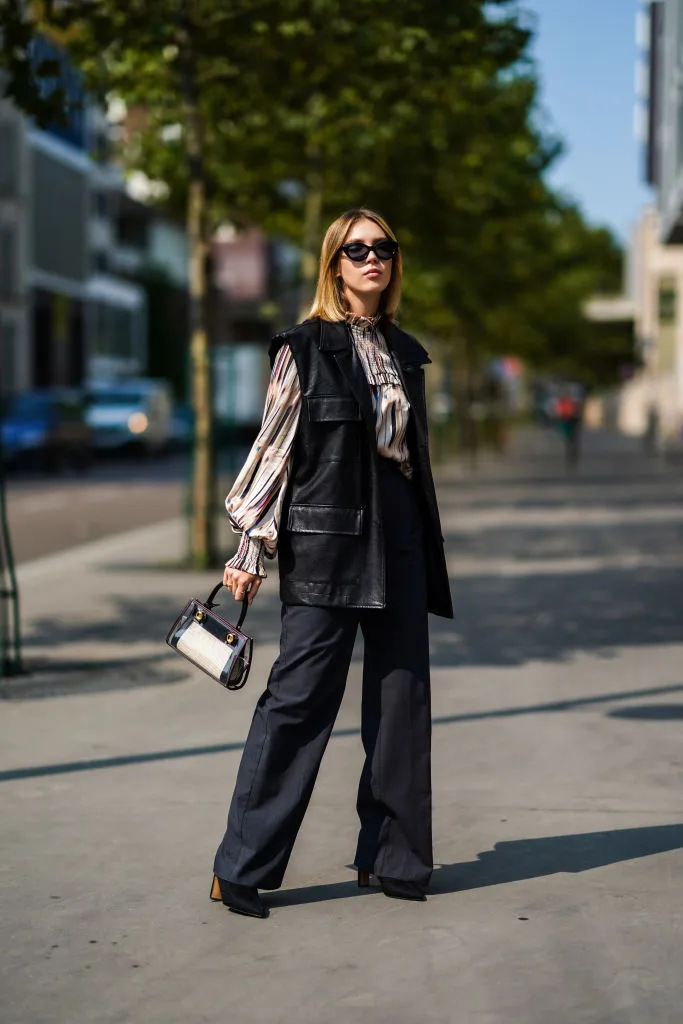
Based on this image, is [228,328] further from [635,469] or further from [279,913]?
[279,913]

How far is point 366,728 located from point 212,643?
Answer: 463 millimetres

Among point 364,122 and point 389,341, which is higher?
point 364,122

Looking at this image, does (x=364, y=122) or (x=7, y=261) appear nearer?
(x=364, y=122)

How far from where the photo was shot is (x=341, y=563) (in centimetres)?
506

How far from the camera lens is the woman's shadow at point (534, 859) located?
17.6ft

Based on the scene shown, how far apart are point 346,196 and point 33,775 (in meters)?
17.0

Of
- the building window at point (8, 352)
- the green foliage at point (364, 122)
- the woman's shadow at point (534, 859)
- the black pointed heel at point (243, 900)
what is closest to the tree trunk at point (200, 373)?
the green foliage at point (364, 122)

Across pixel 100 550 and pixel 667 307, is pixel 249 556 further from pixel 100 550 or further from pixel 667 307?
pixel 667 307

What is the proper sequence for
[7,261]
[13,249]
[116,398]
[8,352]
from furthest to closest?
[13,249] → [7,261] → [8,352] → [116,398]

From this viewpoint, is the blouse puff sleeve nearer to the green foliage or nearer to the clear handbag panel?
the clear handbag panel

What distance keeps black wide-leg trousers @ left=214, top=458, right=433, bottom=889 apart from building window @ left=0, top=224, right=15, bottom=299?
54.8 metres

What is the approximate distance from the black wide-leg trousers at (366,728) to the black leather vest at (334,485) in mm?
70

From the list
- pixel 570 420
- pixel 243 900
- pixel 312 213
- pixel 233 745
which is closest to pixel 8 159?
pixel 570 420

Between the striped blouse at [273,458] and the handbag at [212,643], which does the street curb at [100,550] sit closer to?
the handbag at [212,643]
